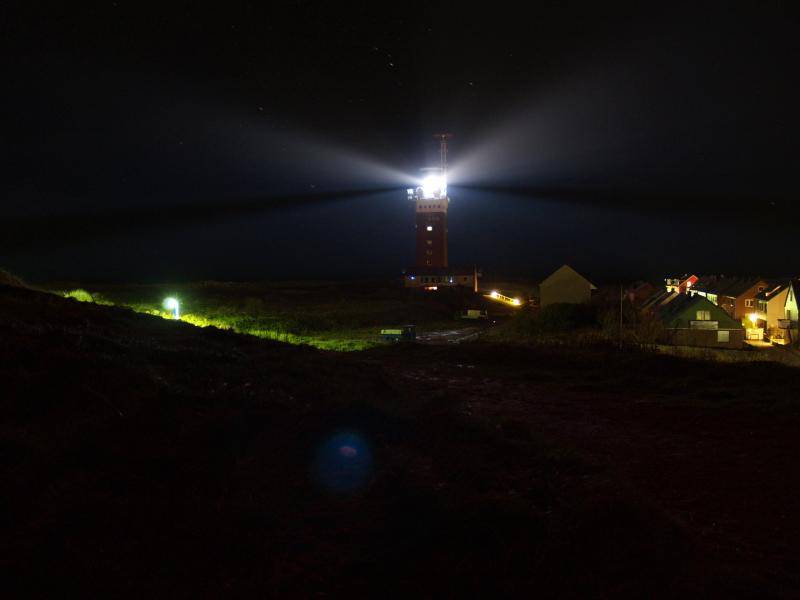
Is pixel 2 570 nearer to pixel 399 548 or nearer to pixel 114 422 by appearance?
pixel 114 422

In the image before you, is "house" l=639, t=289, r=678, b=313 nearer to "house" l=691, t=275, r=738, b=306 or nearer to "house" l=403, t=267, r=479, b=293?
"house" l=691, t=275, r=738, b=306

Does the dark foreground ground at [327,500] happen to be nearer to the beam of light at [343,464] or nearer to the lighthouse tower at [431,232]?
the beam of light at [343,464]

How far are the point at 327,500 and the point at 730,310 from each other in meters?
51.9

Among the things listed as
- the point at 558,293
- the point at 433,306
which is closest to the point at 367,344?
the point at 558,293

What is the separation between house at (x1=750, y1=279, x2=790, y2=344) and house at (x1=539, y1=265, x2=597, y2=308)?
54.0 ft

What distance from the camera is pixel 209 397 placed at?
5.00 metres

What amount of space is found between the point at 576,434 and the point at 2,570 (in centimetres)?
689

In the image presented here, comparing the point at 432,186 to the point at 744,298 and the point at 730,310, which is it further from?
the point at 744,298

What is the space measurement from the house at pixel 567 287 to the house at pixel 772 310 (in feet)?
54.0

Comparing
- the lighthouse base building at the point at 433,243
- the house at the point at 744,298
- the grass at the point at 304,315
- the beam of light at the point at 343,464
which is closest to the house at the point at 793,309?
the house at the point at 744,298

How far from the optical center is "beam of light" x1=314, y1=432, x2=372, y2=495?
3.42 meters

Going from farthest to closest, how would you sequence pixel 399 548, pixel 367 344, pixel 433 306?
pixel 433 306, pixel 367 344, pixel 399 548

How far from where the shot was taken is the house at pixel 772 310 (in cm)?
3675

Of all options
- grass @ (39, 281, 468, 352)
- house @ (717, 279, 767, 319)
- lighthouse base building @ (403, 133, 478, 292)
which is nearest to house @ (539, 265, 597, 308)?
grass @ (39, 281, 468, 352)
